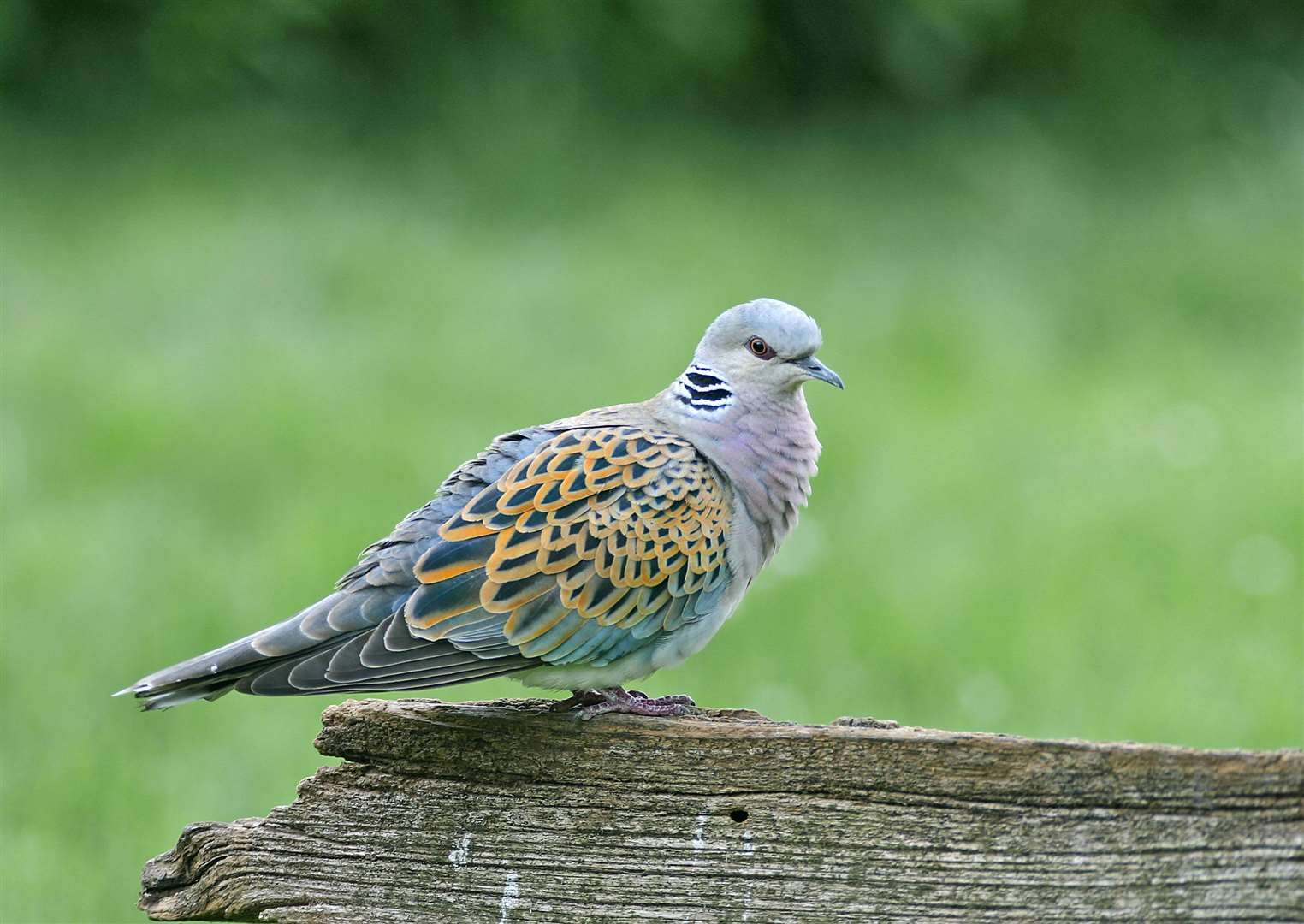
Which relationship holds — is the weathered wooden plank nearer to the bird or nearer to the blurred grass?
the bird

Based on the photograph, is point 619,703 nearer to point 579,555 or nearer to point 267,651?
point 579,555

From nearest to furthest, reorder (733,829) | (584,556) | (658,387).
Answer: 1. (733,829)
2. (584,556)
3. (658,387)

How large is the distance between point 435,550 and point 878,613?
362 centimetres

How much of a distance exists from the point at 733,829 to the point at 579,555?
2.52 feet

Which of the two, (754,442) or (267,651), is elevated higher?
(754,442)

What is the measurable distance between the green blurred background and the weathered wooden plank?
2449 mm

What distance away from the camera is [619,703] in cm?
332

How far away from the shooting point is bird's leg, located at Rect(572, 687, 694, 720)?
3195 mm

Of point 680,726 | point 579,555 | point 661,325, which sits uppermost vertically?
point 661,325

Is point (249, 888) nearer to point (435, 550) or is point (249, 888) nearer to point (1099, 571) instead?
point (435, 550)

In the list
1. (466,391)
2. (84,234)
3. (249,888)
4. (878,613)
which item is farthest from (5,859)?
(84,234)

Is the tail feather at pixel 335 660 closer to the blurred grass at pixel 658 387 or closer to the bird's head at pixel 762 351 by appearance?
the bird's head at pixel 762 351

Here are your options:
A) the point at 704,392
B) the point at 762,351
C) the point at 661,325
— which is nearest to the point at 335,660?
the point at 704,392

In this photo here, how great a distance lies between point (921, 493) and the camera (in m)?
7.80
